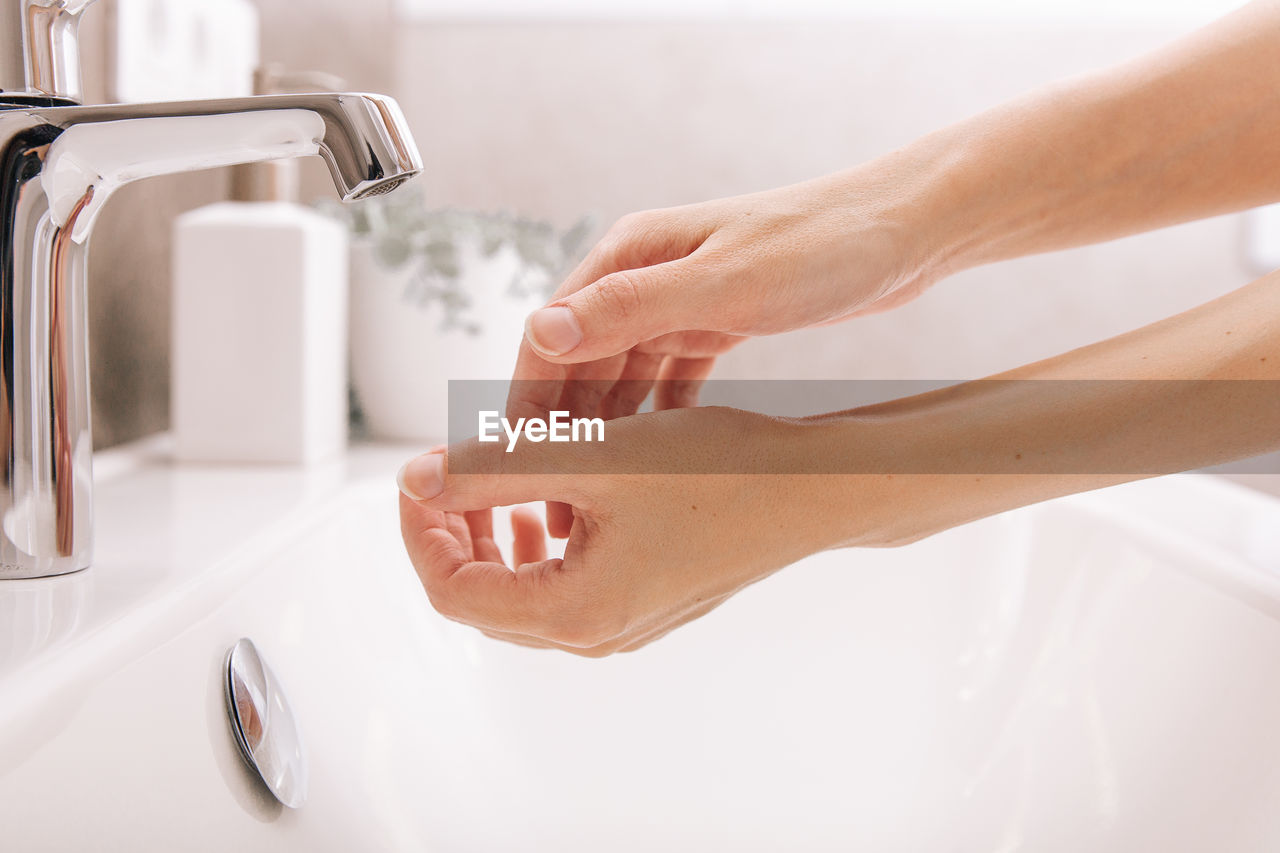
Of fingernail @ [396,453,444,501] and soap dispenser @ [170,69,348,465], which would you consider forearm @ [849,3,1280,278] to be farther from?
soap dispenser @ [170,69,348,465]

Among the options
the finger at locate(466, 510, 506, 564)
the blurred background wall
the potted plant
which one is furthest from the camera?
the blurred background wall

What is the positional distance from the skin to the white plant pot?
38cm

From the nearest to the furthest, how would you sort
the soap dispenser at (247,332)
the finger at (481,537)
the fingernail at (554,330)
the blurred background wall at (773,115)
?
the fingernail at (554,330) < the finger at (481,537) < the soap dispenser at (247,332) < the blurred background wall at (773,115)

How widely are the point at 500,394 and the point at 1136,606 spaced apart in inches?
19.3

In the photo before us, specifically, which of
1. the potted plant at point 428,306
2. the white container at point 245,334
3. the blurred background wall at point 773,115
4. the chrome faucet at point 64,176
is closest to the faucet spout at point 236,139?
the chrome faucet at point 64,176

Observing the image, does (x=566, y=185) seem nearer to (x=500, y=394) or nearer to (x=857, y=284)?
(x=500, y=394)

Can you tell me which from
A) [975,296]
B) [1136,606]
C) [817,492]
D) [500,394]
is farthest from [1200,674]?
[975,296]

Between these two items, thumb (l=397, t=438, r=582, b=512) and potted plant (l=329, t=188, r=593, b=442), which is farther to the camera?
potted plant (l=329, t=188, r=593, b=442)

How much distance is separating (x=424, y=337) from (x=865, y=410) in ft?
1.63

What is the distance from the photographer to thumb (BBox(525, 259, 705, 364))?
308mm

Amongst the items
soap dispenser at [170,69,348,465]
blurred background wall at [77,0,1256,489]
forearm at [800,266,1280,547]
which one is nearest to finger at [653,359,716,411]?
forearm at [800,266,1280,547]

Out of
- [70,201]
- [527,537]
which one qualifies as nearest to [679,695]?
[527,537]

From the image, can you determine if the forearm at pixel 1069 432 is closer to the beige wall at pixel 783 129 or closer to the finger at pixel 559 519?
the finger at pixel 559 519

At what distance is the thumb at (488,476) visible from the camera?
32 centimetres
